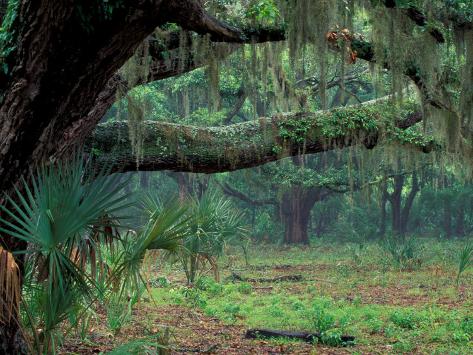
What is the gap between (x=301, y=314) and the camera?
1066cm

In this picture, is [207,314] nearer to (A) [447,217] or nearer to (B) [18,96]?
(B) [18,96]

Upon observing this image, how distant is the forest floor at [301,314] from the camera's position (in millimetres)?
8070

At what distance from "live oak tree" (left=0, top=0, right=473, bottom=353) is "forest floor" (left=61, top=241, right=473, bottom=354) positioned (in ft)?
5.45

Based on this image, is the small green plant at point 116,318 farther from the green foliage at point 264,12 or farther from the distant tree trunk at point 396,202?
the distant tree trunk at point 396,202

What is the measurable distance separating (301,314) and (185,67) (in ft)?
14.5

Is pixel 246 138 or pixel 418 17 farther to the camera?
pixel 246 138

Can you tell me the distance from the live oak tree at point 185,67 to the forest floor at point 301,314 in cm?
166

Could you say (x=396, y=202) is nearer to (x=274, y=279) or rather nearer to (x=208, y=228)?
(x=274, y=279)

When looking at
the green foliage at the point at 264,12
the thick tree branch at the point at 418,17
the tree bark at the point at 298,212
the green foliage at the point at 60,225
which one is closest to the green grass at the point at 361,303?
the thick tree branch at the point at 418,17

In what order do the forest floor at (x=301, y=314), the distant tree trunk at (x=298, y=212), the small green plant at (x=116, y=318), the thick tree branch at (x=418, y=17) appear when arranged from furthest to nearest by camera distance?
the distant tree trunk at (x=298, y=212)
the forest floor at (x=301, y=314)
the small green plant at (x=116, y=318)
the thick tree branch at (x=418, y=17)

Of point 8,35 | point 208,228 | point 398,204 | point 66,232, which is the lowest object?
point 208,228

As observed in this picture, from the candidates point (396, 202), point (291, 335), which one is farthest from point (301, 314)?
point (396, 202)

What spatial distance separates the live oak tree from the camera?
4953 mm

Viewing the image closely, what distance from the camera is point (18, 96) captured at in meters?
5.15
